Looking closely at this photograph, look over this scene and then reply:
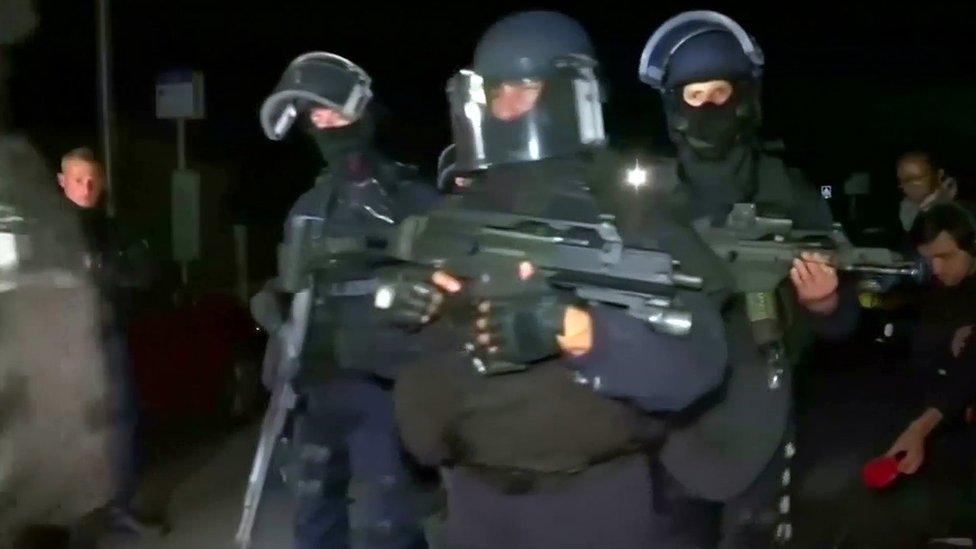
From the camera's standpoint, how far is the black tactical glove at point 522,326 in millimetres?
1482

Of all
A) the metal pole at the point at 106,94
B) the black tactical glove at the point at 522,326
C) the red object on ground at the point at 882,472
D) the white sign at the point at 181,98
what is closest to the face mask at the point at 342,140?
the black tactical glove at the point at 522,326

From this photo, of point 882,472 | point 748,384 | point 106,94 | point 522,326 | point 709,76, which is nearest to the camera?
point 522,326

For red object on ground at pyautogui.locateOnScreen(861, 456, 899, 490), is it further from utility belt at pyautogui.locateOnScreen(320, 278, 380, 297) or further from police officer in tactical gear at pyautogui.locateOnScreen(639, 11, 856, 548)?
utility belt at pyautogui.locateOnScreen(320, 278, 380, 297)

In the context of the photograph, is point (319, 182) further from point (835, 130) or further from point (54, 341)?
point (835, 130)

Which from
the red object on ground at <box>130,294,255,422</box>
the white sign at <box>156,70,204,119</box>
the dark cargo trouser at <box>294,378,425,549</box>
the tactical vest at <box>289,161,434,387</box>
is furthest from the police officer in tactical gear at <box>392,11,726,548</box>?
the red object on ground at <box>130,294,255,422</box>

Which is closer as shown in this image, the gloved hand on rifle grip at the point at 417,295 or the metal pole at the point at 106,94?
the gloved hand on rifle grip at the point at 417,295

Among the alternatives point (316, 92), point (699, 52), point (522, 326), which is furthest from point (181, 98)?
point (522, 326)

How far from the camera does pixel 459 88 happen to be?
1.88 meters

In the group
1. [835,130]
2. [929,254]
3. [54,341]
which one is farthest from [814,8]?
[54,341]

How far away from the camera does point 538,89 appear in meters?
1.71

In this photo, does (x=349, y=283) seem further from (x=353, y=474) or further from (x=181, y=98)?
(x=181, y=98)

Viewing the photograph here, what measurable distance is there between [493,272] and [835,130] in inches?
97.1

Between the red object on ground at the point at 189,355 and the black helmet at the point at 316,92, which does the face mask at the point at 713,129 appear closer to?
the black helmet at the point at 316,92

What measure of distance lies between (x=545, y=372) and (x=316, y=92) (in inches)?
38.5
